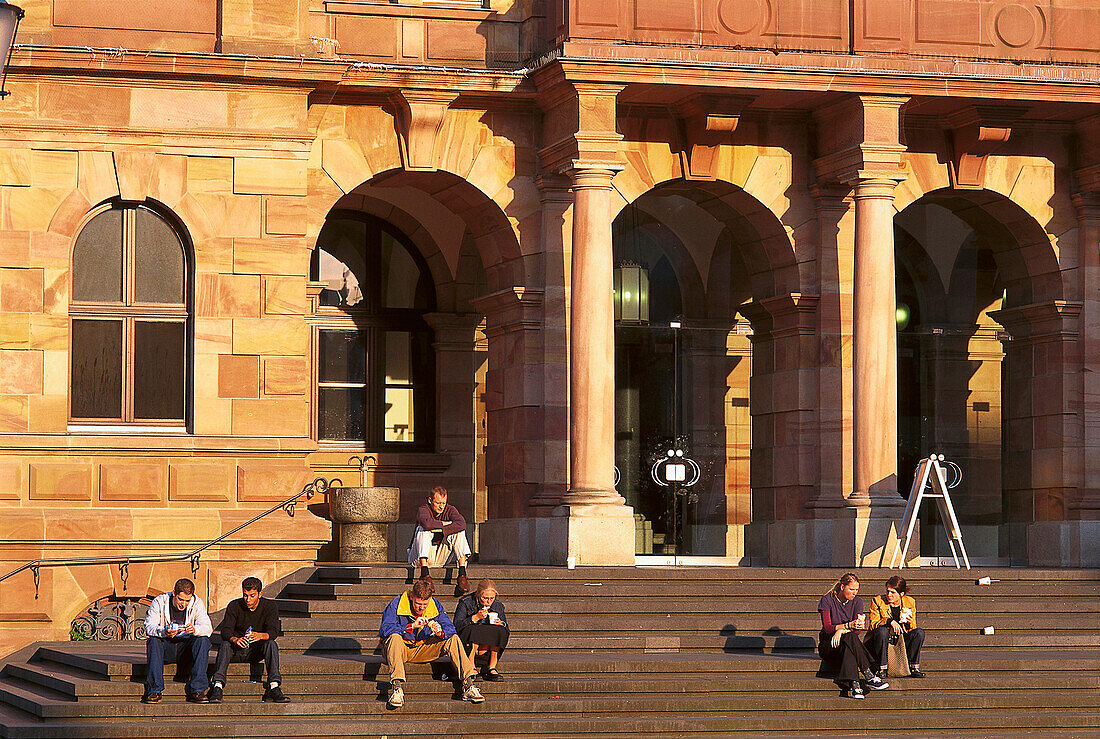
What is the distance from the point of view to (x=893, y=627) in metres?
18.9

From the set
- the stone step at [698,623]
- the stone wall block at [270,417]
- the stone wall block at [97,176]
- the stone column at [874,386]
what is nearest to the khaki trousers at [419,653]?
the stone step at [698,623]

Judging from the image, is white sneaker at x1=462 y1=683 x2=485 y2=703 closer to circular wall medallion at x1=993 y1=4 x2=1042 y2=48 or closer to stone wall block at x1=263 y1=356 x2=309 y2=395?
stone wall block at x1=263 y1=356 x2=309 y2=395

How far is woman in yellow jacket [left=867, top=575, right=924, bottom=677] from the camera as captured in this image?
18812 millimetres

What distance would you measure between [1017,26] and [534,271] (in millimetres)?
7638

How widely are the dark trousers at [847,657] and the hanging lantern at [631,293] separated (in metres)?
10.9

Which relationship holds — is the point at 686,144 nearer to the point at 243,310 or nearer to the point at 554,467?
the point at 554,467

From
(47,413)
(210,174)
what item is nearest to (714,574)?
(210,174)

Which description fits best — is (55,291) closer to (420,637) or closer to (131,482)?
(131,482)

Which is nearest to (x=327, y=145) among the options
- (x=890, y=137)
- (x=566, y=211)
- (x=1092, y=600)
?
(x=566, y=211)

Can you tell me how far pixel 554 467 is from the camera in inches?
1013

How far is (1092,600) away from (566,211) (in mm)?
8791

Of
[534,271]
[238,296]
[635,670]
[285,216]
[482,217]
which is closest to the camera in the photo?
[635,670]

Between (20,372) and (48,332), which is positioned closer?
(20,372)

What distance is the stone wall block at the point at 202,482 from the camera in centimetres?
2403
